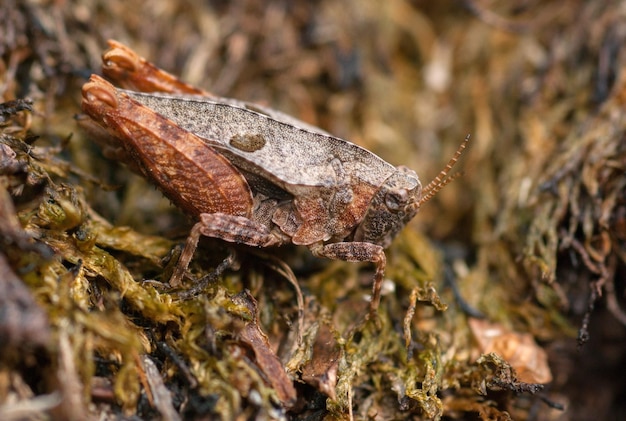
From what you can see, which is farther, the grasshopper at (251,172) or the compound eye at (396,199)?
the compound eye at (396,199)

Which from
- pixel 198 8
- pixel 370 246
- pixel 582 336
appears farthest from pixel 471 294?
pixel 198 8

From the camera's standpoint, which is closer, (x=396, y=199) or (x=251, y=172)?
(x=251, y=172)

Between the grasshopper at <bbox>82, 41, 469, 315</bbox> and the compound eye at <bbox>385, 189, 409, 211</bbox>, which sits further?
the compound eye at <bbox>385, 189, 409, 211</bbox>

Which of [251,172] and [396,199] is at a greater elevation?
[396,199]

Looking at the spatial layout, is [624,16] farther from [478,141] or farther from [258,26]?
[258,26]
